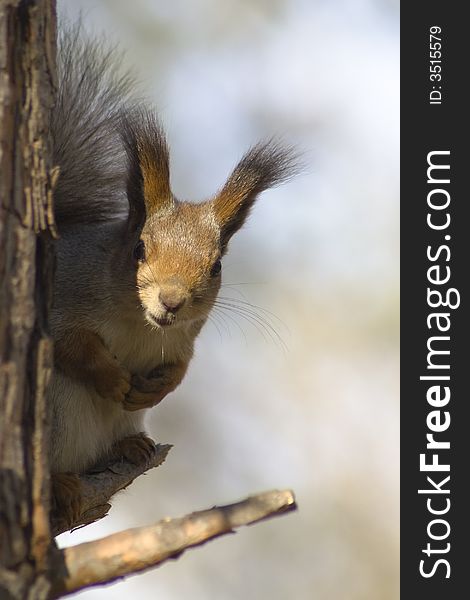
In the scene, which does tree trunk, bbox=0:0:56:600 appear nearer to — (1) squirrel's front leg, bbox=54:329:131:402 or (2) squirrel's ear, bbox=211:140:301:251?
(1) squirrel's front leg, bbox=54:329:131:402

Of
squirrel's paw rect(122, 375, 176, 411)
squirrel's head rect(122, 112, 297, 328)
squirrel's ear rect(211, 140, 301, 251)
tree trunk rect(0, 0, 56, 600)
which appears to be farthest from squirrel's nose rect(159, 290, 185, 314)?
tree trunk rect(0, 0, 56, 600)

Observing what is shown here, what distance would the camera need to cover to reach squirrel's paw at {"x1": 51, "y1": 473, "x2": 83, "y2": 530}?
1.76 meters

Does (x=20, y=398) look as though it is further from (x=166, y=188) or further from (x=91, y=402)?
(x=166, y=188)

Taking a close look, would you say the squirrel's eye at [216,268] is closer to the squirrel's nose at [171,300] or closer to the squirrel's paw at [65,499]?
the squirrel's nose at [171,300]

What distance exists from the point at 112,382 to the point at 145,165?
19.2 inches

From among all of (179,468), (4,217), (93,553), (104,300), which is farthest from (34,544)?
(179,468)

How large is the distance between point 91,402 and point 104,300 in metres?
0.22

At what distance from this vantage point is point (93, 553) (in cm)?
118

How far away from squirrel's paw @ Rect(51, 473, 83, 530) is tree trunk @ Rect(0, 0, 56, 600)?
536mm

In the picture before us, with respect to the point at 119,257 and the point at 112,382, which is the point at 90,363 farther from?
the point at 119,257

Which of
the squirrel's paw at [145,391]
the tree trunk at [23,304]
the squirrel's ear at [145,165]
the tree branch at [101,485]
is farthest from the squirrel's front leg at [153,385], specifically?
the tree trunk at [23,304]

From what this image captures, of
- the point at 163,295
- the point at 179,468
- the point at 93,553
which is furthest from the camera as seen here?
the point at 179,468

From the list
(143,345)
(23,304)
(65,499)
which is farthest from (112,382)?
(23,304)

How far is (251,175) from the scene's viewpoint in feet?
7.13
